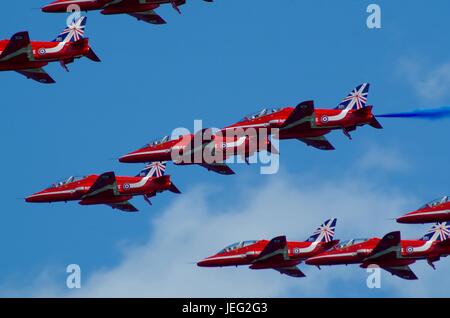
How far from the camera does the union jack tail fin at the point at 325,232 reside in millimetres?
113500

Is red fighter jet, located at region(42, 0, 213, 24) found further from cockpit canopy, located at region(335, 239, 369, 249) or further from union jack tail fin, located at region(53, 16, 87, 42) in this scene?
cockpit canopy, located at region(335, 239, 369, 249)

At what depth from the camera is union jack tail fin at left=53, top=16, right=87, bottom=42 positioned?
109250 mm

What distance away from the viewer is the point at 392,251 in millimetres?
108875

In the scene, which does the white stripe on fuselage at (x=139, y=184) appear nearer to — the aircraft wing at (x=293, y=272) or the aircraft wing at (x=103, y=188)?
the aircraft wing at (x=103, y=188)

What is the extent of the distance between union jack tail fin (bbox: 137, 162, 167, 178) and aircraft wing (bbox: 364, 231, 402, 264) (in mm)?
17411

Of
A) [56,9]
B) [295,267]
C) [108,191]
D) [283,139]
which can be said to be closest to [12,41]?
[56,9]

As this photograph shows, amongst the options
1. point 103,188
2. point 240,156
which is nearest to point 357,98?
point 240,156

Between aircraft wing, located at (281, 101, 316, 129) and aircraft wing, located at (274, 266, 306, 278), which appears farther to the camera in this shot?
aircraft wing, located at (274, 266, 306, 278)

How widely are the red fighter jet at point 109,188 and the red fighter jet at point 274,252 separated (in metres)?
6.43

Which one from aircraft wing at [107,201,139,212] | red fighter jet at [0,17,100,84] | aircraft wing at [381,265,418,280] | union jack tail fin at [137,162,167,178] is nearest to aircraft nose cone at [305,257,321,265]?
aircraft wing at [381,265,418,280]

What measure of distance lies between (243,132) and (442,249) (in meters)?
17.5

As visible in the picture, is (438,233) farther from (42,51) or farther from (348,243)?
(42,51)

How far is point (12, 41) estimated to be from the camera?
342 ft

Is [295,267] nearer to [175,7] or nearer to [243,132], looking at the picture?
[243,132]
